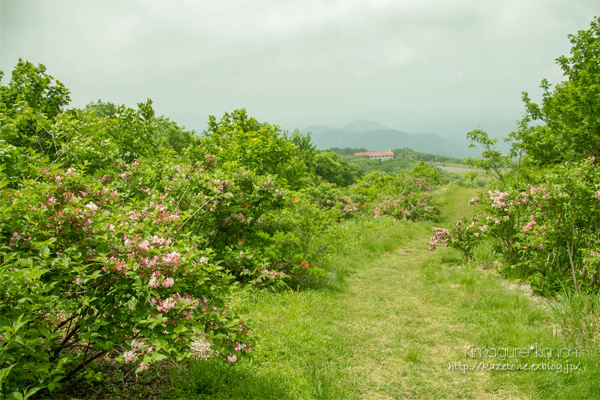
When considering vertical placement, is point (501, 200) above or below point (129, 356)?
above

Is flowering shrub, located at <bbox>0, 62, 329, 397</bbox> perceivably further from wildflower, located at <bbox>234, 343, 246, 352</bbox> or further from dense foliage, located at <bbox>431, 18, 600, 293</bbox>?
dense foliage, located at <bbox>431, 18, 600, 293</bbox>

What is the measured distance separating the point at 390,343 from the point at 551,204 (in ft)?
11.9

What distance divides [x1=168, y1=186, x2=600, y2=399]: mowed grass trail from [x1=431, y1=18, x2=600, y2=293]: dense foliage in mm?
760

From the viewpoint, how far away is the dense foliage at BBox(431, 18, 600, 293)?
5488mm

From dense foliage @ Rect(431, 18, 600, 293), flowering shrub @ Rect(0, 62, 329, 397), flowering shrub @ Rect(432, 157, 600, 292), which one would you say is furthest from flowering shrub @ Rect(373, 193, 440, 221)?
flowering shrub @ Rect(0, 62, 329, 397)

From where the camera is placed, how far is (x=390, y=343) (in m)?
4.86

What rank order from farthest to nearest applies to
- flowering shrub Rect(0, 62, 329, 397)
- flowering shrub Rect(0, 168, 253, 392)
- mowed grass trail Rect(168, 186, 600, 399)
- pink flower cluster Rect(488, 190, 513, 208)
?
pink flower cluster Rect(488, 190, 513, 208), mowed grass trail Rect(168, 186, 600, 399), flowering shrub Rect(0, 168, 253, 392), flowering shrub Rect(0, 62, 329, 397)

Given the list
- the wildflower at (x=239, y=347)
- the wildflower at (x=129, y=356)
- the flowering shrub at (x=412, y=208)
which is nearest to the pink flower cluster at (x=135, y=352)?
the wildflower at (x=129, y=356)

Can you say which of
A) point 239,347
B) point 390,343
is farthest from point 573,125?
point 239,347

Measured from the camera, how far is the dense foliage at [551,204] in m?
5.49

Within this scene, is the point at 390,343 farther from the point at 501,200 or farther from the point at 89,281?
the point at 501,200

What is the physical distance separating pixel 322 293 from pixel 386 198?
42.7 ft

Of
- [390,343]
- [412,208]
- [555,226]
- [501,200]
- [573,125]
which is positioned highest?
[573,125]

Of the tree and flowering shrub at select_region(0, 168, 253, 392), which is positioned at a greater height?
the tree
